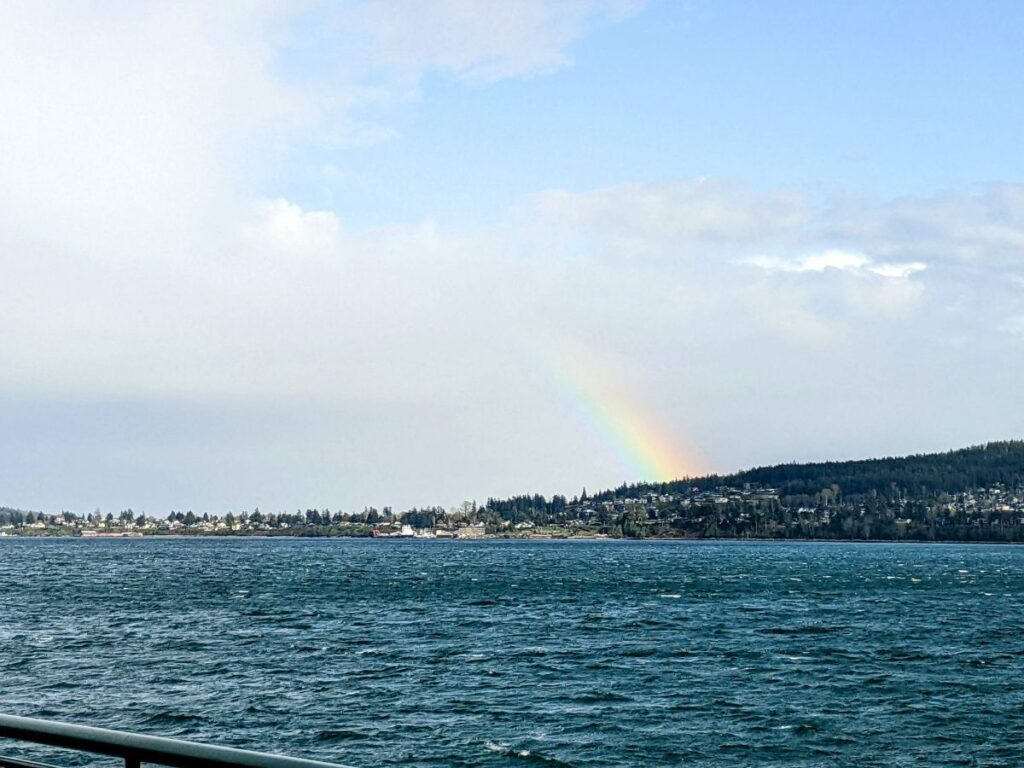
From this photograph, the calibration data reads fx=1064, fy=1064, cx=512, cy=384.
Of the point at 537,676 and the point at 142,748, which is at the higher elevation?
the point at 142,748

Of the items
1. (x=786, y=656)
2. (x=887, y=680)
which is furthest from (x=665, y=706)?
(x=786, y=656)

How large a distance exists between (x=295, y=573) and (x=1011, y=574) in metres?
105

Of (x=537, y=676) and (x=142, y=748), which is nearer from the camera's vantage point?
(x=142, y=748)

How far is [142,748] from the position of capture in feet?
13.9

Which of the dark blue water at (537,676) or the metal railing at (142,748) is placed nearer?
the metal railing at (142,748)

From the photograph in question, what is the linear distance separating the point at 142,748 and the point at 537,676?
42.4m

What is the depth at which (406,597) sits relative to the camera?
93188 mm

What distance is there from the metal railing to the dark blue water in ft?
85.4

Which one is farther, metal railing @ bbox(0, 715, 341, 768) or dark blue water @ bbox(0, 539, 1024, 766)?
dark blue water @ bbox(0, 539, 1024, 766)

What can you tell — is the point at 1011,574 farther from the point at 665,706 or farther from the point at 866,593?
the point at 665,706

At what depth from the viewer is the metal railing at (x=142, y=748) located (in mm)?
3945

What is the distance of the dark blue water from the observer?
1268 inches

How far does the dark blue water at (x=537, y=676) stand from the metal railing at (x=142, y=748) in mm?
26038

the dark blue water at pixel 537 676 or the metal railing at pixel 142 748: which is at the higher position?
the metal railing at pixel 142 748
